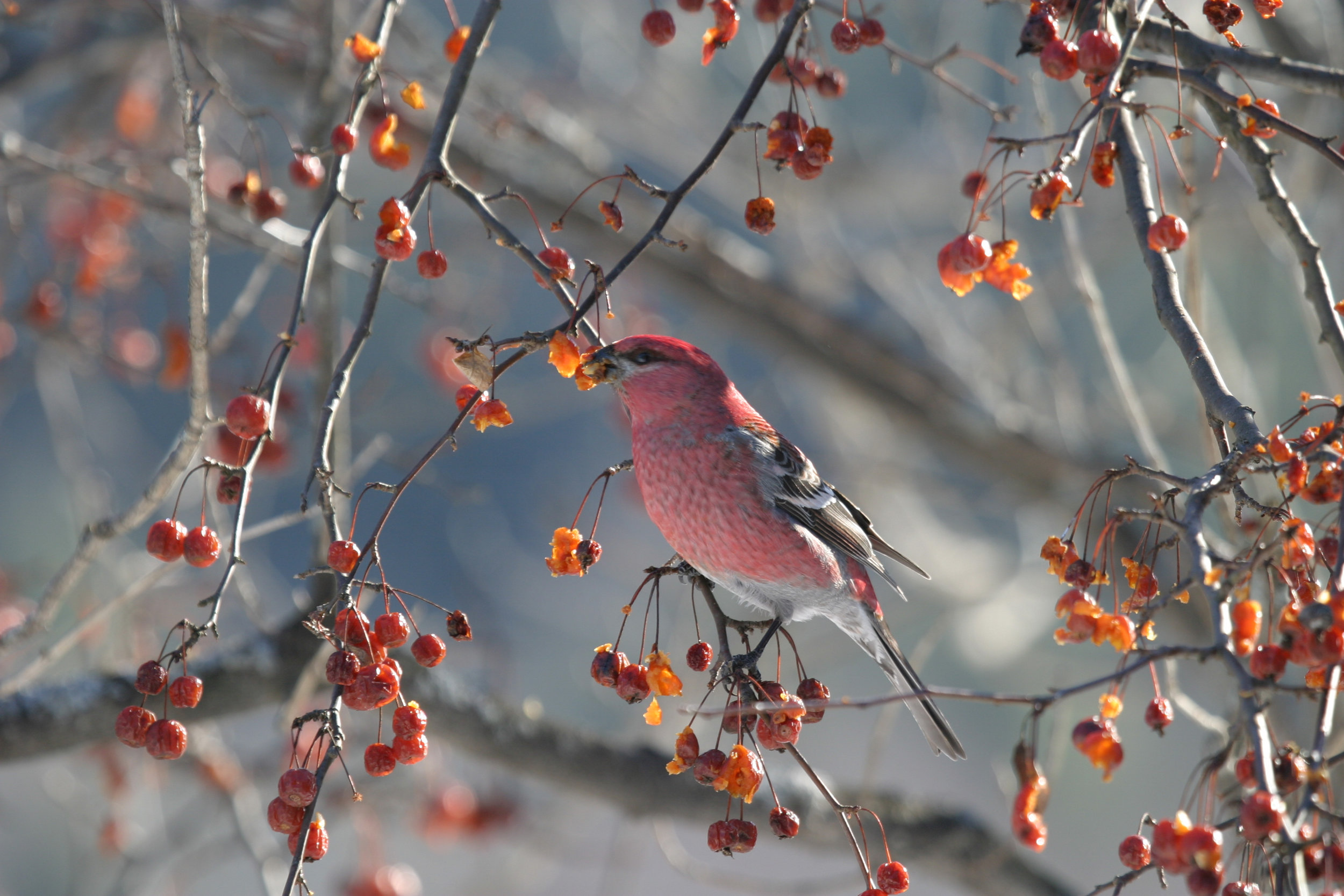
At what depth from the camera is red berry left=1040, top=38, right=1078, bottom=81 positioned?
1758mm

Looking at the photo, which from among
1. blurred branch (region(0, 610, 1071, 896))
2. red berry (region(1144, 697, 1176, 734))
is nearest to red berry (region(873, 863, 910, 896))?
red berry (region(1144, 697, 1176, 734))

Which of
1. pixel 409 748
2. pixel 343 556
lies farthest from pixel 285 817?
pixel 343 556

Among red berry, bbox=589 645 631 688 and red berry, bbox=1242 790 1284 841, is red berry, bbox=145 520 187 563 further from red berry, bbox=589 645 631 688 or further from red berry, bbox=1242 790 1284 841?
red berry, bbox=1242 790 1284 841

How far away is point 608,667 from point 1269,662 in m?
1.05

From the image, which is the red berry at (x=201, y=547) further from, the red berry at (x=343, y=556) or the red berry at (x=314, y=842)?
the red berry at (x=314, y=842)

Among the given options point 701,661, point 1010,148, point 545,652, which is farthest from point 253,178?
point 545,652

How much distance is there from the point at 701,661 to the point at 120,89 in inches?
155

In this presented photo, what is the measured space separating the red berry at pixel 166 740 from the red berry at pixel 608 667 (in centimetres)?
68

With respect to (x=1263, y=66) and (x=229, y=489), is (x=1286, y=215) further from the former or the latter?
(x=229, y=489)

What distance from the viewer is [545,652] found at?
9484 millimetres

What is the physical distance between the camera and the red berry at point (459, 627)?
172 cm

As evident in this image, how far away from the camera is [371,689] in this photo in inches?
63.3

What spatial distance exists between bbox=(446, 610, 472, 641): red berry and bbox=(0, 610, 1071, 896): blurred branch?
131 centimetres

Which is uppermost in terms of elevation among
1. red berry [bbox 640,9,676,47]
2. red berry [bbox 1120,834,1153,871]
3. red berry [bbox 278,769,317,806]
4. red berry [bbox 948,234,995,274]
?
red berry [bbox 640,9,676,47]
